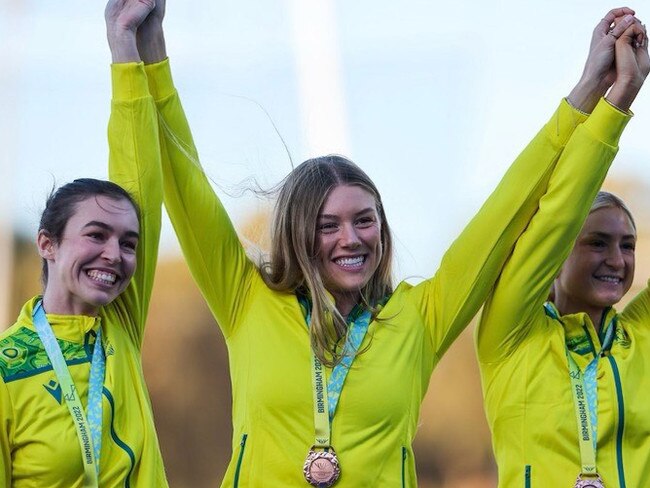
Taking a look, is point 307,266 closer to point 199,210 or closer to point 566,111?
point 199,210

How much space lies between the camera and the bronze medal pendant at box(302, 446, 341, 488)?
11.0ft

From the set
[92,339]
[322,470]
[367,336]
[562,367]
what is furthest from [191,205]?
[562,367]

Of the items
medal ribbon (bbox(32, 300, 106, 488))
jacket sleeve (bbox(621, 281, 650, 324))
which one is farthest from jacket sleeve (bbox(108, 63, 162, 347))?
jacket sleeve (bbox(621, 281, 650, 324))

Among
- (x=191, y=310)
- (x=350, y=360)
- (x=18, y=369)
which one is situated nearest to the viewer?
(x=18, y=369)

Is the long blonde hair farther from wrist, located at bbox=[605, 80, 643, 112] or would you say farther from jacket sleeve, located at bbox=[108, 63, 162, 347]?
wrist, located at bbox=[605, 80, 643, 112]

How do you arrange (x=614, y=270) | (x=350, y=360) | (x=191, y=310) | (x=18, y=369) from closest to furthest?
(x=18, y=369), (x=350, y=360), (x=614, y=270), (x=191, y=310)

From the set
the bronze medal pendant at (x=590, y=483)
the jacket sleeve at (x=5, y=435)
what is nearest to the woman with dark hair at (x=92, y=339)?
the jacket sleeve at (x=5, y=435)

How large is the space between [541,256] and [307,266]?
0.60 meters

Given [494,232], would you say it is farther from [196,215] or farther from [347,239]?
[196,215]

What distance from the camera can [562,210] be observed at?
3.54 metres

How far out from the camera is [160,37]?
360cm

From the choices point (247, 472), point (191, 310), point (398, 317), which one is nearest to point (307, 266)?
point (398, 317)

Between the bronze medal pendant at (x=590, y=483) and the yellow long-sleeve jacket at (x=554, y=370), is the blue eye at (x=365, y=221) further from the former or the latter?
the bronze medal pendant at (x=590, y=483)

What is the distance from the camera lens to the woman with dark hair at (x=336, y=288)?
11.2 ft
